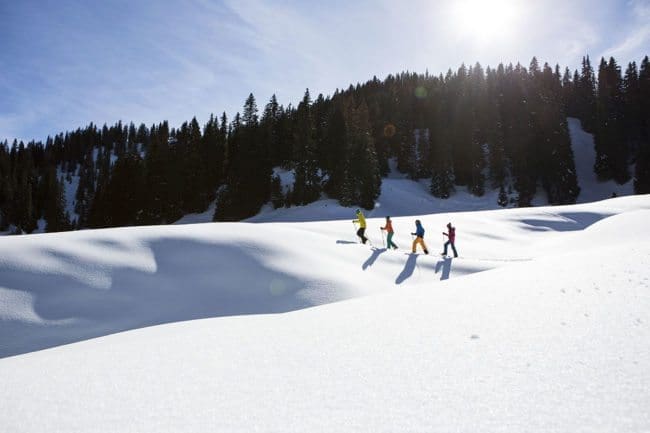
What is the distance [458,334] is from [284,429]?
8.07 feet

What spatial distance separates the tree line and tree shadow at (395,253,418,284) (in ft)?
112

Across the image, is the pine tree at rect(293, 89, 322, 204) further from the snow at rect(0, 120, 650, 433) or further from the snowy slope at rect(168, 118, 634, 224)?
the snow at rect(0, 120, 650, 433)

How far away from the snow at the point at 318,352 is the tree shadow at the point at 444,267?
12.9ft

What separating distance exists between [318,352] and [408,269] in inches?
398

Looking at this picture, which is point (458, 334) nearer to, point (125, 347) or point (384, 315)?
point (384, 315)

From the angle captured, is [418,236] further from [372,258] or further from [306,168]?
[306,168]

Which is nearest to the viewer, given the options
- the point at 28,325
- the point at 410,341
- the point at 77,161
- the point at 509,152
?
the point at 410,341

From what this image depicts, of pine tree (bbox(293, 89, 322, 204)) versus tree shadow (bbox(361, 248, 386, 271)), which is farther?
pine tree (bbox(293, 89, 322, 204))

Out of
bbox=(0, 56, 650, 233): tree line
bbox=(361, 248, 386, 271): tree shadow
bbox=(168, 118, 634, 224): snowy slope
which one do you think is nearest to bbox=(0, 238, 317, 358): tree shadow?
bbox=(361, 248, 386, 271): tree shadow

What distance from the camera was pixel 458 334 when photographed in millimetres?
4094

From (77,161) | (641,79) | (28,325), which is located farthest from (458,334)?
(77,161)

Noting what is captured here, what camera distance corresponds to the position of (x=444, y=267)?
13969 mm

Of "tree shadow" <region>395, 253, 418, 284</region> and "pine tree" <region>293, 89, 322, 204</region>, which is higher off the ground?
"pine tree" <region>293, 89, 322, 204</region>

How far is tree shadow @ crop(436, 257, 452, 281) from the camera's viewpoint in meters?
13.0
